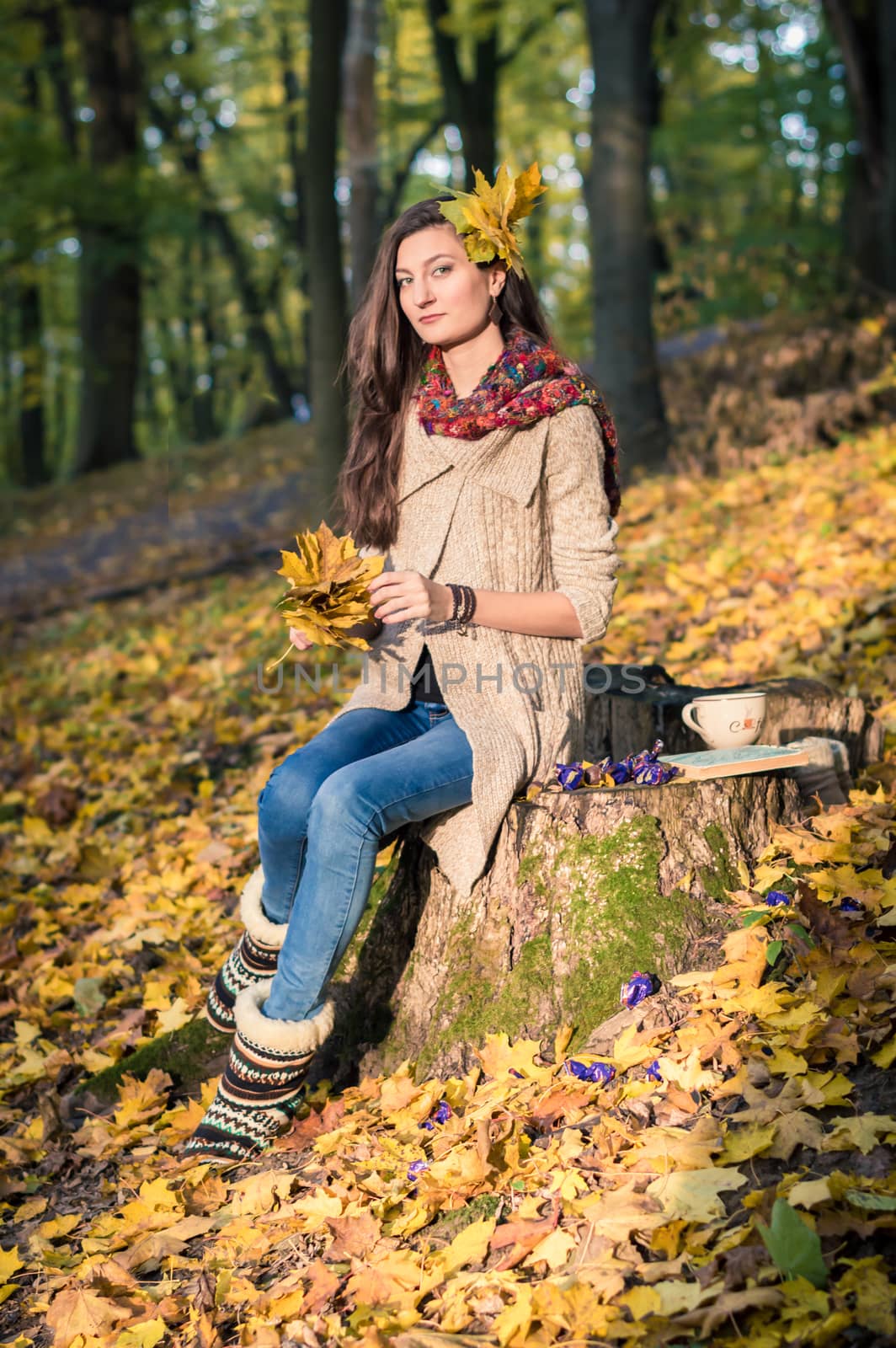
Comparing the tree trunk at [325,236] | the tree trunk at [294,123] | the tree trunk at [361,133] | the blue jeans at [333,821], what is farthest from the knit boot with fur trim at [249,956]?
the tree trunk at [294,123]

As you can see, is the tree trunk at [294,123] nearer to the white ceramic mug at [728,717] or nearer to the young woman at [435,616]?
the young woman at [435,616]

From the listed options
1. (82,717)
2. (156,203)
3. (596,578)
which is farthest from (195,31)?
(596,578)

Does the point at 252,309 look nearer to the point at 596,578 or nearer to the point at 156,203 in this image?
the point at 156,203

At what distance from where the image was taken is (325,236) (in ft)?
26.1

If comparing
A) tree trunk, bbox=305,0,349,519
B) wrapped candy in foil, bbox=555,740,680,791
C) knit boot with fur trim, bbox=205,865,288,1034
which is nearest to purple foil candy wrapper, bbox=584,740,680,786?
wrapped candy in foil, bbox=555,740,680,791

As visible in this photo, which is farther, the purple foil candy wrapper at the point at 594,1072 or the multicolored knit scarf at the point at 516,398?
the multicolored knit scarf at the point at 516,398

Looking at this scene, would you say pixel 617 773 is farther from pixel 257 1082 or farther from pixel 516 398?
pixel 257 1082

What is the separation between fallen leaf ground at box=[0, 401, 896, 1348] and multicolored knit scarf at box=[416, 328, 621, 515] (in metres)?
1.15

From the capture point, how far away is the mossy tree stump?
100 inches

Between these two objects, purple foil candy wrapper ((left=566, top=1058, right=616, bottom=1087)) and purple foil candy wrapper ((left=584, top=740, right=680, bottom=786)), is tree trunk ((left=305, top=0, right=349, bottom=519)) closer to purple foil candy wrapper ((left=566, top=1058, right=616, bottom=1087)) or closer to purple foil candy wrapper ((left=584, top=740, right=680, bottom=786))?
purple foil candy wrapper ((left=584, top=740, right=680, bottom=786))

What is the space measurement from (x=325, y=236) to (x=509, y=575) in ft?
19.3

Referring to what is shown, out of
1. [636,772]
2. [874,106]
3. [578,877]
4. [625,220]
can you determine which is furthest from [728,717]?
[874,106]

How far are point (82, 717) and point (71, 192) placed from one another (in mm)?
11629

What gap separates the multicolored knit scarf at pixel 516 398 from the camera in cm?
278
